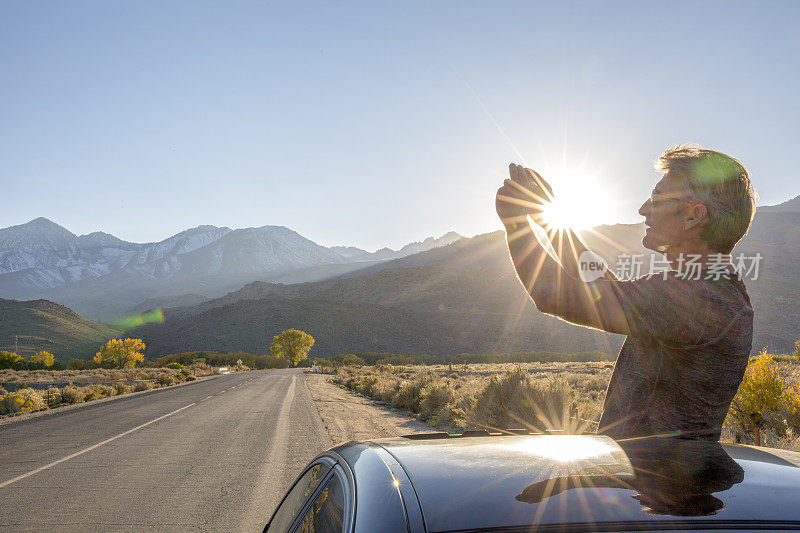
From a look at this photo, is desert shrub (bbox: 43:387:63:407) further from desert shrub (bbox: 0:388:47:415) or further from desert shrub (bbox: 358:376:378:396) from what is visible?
desert shrub (bbox: 358:376:378:396)

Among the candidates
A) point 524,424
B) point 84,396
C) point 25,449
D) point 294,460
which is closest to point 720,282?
point 294,460

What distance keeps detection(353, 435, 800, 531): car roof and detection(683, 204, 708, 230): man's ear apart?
76 cm

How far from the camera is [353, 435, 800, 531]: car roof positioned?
4.25 ft

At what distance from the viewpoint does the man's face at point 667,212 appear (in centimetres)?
208

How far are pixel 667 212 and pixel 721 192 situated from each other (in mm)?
190

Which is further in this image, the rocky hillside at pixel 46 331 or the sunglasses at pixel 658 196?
the rocky hillside at pixel 46 331

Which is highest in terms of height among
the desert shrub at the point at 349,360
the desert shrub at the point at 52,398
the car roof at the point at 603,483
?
the car roof at the point at 603,483

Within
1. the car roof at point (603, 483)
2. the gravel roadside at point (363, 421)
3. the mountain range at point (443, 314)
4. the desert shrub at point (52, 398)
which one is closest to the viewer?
the car roof at point (603, 483)

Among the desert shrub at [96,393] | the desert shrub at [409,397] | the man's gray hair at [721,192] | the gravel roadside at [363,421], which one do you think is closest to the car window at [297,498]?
the man's gray hair at [721,192]

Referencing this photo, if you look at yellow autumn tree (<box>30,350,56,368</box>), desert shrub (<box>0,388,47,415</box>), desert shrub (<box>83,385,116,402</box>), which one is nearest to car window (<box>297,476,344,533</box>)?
desert shrub (<box>0,388,47,415</box>)

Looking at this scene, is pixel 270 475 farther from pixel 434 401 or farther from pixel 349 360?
pixel 349 360

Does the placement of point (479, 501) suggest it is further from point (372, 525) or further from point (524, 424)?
point (524, 424)

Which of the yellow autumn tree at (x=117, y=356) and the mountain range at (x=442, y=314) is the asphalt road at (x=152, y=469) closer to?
the yellow autumn tree at (x=117, y=356)

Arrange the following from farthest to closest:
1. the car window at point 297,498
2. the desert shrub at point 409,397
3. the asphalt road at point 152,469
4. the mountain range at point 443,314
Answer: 1. the mountain range at point 443,314
2. the desert shrub at point 409,397
3. the asphalt road at point 152,469
4. the car window at point 297,498
